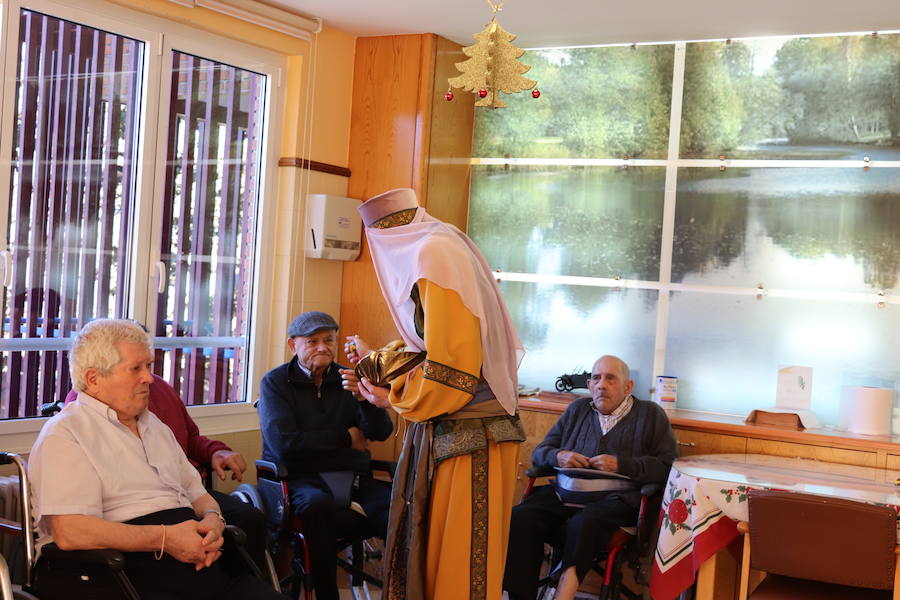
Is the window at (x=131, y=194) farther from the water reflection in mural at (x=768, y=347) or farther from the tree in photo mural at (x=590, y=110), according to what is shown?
the water reflection in mural at (x=768, y=347)

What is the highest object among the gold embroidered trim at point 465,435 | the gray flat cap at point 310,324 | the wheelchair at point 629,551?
the gray flat cap at point 310,324

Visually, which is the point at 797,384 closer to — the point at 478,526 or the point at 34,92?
the point at 478,526

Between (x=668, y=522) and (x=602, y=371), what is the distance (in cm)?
87

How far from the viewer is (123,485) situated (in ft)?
9.02

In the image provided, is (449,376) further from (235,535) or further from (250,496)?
(250,496)

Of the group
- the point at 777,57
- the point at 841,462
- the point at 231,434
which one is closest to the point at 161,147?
the point at 231,434

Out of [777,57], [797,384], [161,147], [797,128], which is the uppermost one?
[777,57]

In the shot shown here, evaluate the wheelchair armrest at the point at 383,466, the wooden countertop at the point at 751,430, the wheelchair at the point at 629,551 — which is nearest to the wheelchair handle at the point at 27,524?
the wheelchair armrest at the point at 383,466

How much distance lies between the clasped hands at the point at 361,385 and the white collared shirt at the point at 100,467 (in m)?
0.60

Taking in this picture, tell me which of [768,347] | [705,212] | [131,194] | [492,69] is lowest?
[768,347]

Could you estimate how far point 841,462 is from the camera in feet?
14.2

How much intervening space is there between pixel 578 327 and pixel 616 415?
92 cm

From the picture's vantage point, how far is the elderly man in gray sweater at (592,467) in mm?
3947

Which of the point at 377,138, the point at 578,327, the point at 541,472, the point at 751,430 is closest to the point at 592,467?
the point at 541,472
